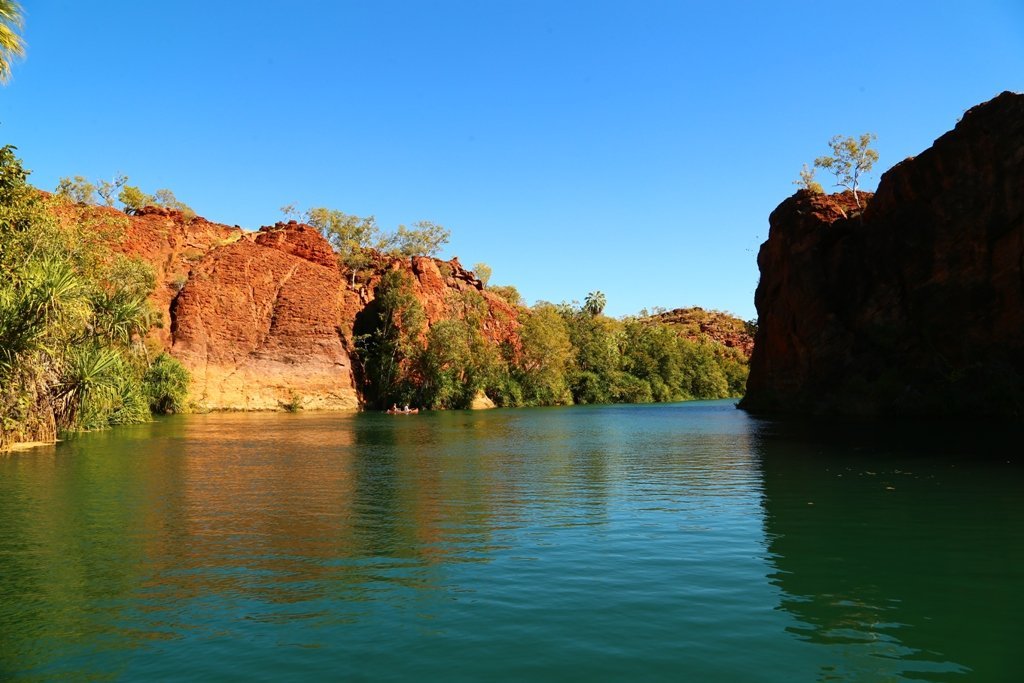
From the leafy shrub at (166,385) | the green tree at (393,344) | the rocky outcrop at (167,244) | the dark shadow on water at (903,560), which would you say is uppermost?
the rocky outcrop at (167,244)

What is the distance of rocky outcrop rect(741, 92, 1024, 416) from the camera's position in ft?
130

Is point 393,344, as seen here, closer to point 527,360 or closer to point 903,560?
point 527,360

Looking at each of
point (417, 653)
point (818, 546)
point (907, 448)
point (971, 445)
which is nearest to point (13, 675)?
point (417, 653)

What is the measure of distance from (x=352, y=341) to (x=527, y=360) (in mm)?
24875

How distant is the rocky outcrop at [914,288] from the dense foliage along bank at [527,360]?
1220 inches

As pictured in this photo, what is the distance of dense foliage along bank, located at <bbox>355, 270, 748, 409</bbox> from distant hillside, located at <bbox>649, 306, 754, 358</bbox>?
21.8 metres

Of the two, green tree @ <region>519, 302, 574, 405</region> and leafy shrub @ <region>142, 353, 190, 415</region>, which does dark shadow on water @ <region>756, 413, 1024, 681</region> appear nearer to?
leafy shrub @ <region>142, 353, 190, 415</region>

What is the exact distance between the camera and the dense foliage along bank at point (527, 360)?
7375 cm

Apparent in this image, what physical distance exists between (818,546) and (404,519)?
23.3 feet

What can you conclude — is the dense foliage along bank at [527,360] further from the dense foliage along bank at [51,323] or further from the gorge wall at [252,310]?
the dense foliage along bank at [51,323]

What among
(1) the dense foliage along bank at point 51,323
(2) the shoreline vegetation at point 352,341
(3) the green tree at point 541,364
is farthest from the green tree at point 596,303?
(1) the dense foliage along bank at point 51,323

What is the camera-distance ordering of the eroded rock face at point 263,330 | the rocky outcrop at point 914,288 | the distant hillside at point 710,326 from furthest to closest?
the distant hillside at point 710,326 → the eroded rock face at point 263,330 → the rocky outcrop at point 914,288

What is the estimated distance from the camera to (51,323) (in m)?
23.5

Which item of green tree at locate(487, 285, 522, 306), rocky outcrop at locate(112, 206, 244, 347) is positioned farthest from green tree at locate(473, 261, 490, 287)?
rocky outcrop at locate(112, 206, 244, 347)
